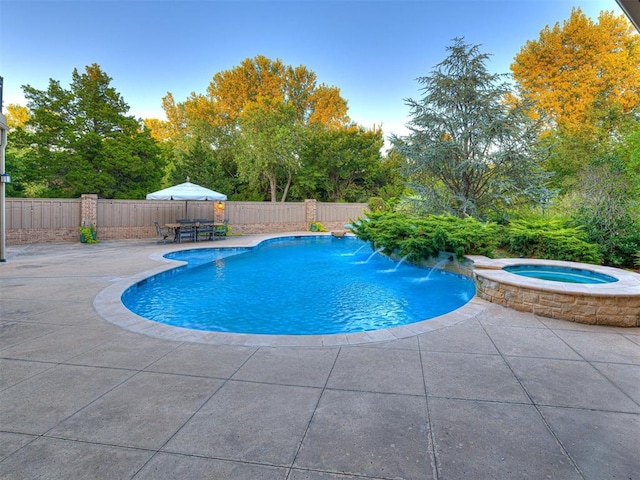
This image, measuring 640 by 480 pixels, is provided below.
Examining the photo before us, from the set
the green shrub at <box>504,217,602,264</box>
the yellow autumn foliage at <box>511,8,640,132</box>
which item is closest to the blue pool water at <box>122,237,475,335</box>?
the green shrub at <box>504,217,602,264</box>

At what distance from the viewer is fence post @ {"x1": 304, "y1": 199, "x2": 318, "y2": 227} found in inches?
776

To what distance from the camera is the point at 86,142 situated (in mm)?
17484

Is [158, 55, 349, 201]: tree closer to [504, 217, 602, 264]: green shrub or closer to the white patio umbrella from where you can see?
the white patio umbrella

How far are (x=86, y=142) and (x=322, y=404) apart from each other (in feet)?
66.8

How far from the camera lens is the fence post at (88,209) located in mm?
13227

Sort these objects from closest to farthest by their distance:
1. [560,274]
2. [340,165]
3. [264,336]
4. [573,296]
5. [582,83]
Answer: [264,336], [573,296], [560,274], [582,83], [340,165]

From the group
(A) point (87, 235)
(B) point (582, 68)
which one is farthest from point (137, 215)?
(B) point (582, 68)

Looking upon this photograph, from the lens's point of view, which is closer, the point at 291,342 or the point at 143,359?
the point at 143,359

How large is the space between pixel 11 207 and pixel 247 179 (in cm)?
1283

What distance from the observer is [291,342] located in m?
3.70

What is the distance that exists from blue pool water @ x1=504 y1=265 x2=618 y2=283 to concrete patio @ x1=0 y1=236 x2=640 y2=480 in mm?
1926

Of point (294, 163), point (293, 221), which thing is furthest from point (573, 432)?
point (294, 163)

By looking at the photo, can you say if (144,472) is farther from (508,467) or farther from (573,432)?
(573,432)

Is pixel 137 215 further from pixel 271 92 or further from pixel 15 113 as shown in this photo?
pixel 15 113
